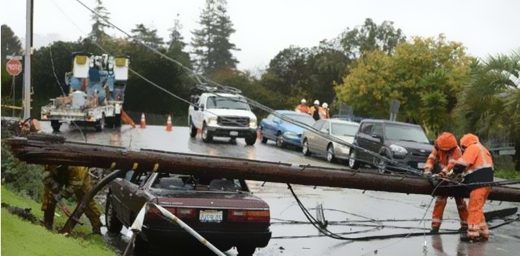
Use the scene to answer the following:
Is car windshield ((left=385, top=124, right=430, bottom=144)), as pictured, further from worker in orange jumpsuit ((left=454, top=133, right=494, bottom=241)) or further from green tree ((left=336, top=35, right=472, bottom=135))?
green tree ((left=336, top=35, right=472, bottom=135))

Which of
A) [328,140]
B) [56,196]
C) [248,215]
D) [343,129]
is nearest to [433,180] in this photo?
[248,215]

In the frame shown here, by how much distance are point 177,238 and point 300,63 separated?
6062 cm

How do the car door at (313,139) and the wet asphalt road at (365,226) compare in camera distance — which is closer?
the wet asphalt road at (365,226)

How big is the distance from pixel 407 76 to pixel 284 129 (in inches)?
720

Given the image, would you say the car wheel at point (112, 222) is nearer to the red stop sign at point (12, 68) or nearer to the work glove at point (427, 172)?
the work glove at point (427, 172)

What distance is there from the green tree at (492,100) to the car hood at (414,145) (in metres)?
3.67

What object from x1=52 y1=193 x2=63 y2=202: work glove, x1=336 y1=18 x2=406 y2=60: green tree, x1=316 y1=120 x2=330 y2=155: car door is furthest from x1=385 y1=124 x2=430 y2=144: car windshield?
x1=336 y1=18 x2=406 y2=60: green tree

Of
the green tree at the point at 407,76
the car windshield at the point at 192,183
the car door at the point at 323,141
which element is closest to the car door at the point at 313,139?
the car door at the point at 323,141

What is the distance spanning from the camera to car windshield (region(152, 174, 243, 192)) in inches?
380

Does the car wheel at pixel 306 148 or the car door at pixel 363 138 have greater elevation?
the car door at pixel 363 138

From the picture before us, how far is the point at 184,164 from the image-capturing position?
30.1 ft

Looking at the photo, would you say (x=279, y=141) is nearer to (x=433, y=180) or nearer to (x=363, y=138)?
(x=363, y=138)

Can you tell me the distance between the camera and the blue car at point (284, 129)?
30.3 m

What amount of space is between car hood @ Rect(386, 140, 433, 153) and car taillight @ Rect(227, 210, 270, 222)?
13.2 m
